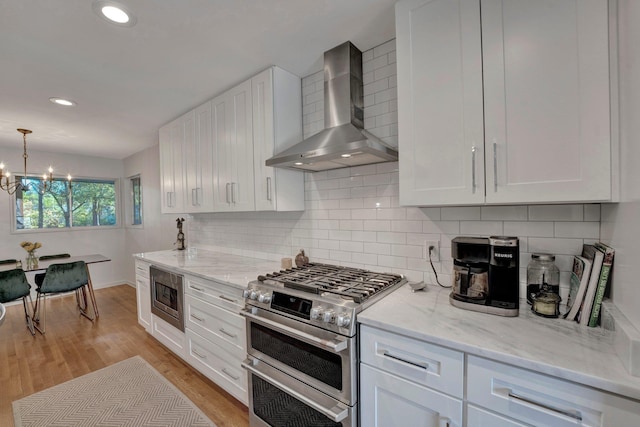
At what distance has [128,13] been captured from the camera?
1539 mm

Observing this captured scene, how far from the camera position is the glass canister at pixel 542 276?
132 centimetres

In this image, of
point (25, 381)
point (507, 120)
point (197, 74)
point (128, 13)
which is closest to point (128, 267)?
point (25, 381)

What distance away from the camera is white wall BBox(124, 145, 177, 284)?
446 centimetres

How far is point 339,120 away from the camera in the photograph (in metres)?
1.96

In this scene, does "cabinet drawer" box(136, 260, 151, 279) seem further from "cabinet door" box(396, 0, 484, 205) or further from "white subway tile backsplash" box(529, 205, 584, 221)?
"white subway tile backsplash" box(529, 205, 584, 221)

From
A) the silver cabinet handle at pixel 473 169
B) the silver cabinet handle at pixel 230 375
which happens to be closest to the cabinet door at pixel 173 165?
the silver cabinet handle at pixel 230 375

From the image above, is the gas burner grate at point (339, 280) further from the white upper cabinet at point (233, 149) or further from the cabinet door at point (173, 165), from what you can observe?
the cabinet door at point (173, 165)

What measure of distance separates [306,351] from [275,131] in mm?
1541

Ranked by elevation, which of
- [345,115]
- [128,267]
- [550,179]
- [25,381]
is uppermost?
[345,115]

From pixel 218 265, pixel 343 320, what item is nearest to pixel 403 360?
pixel 343 320

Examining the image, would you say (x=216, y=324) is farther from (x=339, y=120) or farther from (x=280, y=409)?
(x=339, y=120)

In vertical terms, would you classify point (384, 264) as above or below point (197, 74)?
below

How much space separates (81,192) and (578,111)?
22.6 ft

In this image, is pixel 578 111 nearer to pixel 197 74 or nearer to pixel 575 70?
pixel 575 70
